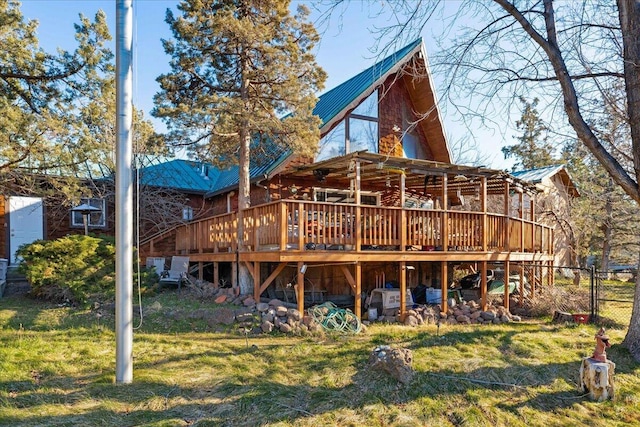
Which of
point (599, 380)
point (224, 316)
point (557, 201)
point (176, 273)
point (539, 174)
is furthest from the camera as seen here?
point (557, 201)

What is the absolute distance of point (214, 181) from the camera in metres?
18.1

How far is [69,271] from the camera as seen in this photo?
9.74 m

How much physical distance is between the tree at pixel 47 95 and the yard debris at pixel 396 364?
23.6ft

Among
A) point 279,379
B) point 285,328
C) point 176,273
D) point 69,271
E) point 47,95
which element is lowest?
point 279,379

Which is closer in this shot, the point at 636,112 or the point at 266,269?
the point at 636,112

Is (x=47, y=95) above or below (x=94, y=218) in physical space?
above

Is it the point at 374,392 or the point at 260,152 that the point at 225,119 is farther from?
the point at 374,392

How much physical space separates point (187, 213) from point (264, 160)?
227 inches

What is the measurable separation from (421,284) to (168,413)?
9.68 meters

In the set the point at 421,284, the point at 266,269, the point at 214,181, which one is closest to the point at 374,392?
the point at 266,269

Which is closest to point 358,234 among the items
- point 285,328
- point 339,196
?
point 285,328

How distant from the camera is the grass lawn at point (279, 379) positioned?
475cm

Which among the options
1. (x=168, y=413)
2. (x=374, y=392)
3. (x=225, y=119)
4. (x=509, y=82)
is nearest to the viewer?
Answer: (x=168, y=413)

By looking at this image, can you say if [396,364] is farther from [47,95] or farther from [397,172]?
[47,95]
